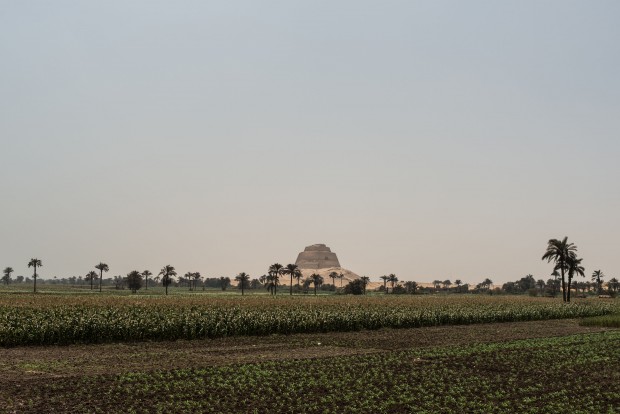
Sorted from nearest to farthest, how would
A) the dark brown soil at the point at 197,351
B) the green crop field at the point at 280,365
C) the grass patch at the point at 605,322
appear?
1. the green crop field at the point at 280,365
2. the dark brown soil at the point at 197,351
3. the grass patch at the point at 605,322

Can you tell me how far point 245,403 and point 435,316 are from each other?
43.0 metres

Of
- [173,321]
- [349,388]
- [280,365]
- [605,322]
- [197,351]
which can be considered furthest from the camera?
[605,322]

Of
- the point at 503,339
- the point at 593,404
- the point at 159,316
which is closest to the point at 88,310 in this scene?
the point at 159,316

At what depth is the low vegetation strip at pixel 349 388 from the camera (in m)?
18.4

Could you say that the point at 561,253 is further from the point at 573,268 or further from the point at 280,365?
the point at 280,365

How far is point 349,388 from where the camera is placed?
21.5 meters

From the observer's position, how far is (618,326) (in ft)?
189

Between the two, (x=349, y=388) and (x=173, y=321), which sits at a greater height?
(x=173, y=321)

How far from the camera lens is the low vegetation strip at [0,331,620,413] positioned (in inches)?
723

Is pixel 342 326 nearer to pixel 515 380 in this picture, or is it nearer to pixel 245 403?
pixel 515 380

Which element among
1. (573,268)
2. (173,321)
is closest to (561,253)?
(573,268)

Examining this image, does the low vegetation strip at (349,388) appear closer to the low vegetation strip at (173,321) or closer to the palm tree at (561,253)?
the low vegetation strip at (173,321)

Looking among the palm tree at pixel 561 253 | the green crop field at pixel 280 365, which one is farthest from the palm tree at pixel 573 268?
the green crop field at pixel 280 365

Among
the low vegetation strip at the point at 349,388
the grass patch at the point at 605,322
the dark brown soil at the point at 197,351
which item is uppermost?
the low vegetation strip at the point at 349,388
